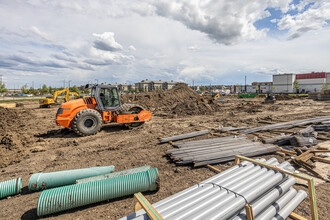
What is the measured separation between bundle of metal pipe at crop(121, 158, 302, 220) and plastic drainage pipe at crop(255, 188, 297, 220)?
0.05 metres

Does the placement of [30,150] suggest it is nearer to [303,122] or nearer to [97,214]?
[97,214]

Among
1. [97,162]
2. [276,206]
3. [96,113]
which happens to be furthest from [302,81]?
[97,162]

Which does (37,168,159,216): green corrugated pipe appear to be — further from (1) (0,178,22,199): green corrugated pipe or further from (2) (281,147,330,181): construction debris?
(2) (281,147,330,181): construction debris

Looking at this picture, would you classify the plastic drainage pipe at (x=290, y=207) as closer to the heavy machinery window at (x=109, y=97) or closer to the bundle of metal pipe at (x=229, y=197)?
the bundle of metal pipe at (x=229, y=197)

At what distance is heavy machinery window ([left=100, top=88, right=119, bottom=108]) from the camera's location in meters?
10.2

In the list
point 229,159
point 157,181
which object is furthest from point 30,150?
point 229,159

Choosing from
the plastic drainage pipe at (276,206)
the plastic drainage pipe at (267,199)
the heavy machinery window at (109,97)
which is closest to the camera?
the plastic drainage pipe at (267,199)

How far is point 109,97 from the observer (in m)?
10.4

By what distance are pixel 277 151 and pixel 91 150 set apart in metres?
7.52

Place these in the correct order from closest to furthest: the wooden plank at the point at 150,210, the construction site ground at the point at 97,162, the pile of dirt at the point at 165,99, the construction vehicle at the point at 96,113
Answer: the wooden plank at the point at 150,210, the construction site ground at the point at 97,162, the construction vehicle at the point at 96,113, the pile of dirt at the point at 165,99

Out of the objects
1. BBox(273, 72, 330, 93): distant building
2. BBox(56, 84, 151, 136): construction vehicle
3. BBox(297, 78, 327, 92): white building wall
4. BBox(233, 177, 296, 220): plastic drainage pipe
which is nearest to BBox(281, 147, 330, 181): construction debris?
BBox(233, 177, 296, 220): plastic drainage pipe

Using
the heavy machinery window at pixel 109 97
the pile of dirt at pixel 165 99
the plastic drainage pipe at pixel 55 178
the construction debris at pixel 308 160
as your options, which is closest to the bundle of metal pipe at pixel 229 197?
the construction debris at pixel 308 160

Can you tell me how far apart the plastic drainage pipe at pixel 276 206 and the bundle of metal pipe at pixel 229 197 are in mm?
48

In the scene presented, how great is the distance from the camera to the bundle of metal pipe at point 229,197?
2564 millimetres
